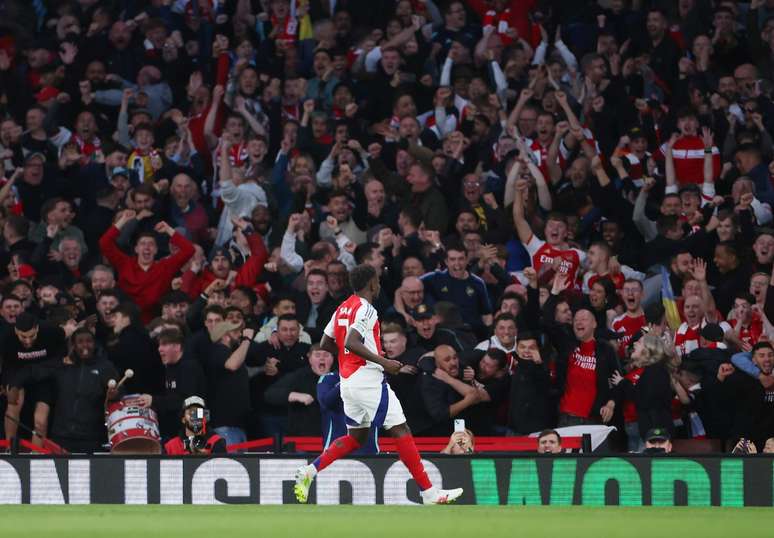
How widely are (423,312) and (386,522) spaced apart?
5.07 metres

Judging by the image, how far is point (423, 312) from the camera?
1409 cm

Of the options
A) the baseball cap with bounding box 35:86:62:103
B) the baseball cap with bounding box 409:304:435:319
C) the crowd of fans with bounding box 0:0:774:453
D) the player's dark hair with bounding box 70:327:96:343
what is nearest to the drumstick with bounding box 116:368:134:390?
the crowd of fans with bounding box 0:0:774:453

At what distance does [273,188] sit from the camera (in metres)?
17.3

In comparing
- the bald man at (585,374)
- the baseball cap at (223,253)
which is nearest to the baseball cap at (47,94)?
the baseball cap at (223,253)

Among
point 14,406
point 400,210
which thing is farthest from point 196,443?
point 400,210

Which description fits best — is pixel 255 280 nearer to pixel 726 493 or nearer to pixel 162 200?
pixel 162 200

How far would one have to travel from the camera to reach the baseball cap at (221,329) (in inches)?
556

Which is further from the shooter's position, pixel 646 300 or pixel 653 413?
pixel 646 300

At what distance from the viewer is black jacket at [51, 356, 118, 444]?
540 inches

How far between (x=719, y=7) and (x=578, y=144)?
11.1 ft

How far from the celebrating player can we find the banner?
907 mm

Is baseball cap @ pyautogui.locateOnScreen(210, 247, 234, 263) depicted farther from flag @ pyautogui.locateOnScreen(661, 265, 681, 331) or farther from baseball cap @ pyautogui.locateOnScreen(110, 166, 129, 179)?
flag @ pyautogui.locateOnScreen(661, 265, 681, 331)

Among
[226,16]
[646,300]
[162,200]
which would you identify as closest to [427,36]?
[226,16]

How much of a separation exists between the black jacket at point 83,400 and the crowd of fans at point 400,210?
0.8 inches
